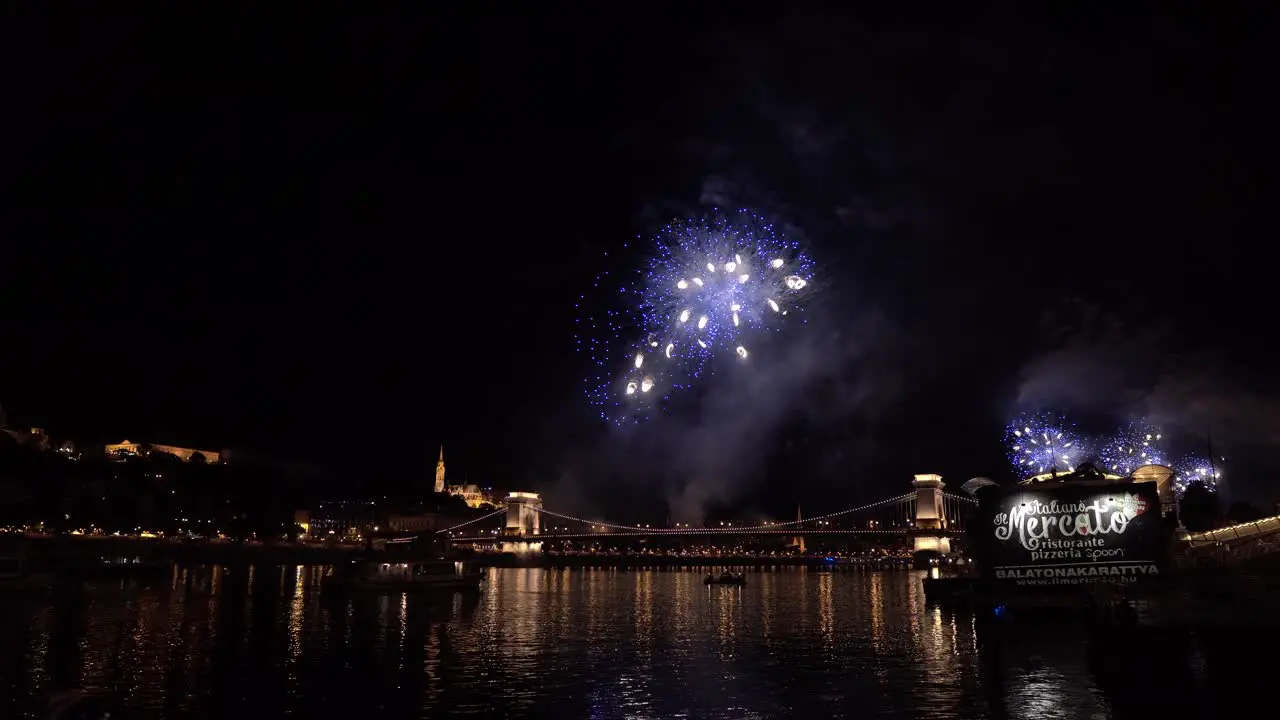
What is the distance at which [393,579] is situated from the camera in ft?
212

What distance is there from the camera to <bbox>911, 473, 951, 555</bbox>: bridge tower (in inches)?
4781

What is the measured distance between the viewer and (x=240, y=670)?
23641 mm

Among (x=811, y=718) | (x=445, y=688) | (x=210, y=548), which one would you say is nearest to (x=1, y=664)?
(x=445, y=688)

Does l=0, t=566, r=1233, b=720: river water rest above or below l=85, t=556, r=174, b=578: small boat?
below

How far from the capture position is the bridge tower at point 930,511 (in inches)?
4781

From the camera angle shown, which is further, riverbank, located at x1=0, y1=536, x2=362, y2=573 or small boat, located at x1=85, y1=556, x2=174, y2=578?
riverbank, located at x1=0, y1=536, x2=362, y2=573

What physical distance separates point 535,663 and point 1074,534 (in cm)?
2105

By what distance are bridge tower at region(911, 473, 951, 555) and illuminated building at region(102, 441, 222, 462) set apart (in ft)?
435

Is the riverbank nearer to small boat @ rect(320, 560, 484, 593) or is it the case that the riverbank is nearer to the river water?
small boat @ rect(320, 560, 484, 593)

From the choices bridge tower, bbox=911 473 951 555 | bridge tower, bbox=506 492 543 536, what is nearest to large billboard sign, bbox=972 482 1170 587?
bridge tower, bbox=911 473 951 555

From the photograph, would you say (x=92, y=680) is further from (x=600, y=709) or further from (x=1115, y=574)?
(x=1115, y=574)

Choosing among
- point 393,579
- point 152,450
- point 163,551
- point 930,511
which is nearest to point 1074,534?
point 393,579

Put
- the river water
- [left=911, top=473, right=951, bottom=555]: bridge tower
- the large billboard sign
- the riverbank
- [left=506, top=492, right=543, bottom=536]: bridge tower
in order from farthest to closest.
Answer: [left=506, top=492, right=543, bottom=536]: bridge tower
[left=911, top=473, right=951, bottom=555]: bridge tower
the riverbank
the large billboard sign
the river water

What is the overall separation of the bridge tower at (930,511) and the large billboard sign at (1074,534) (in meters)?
86.2
